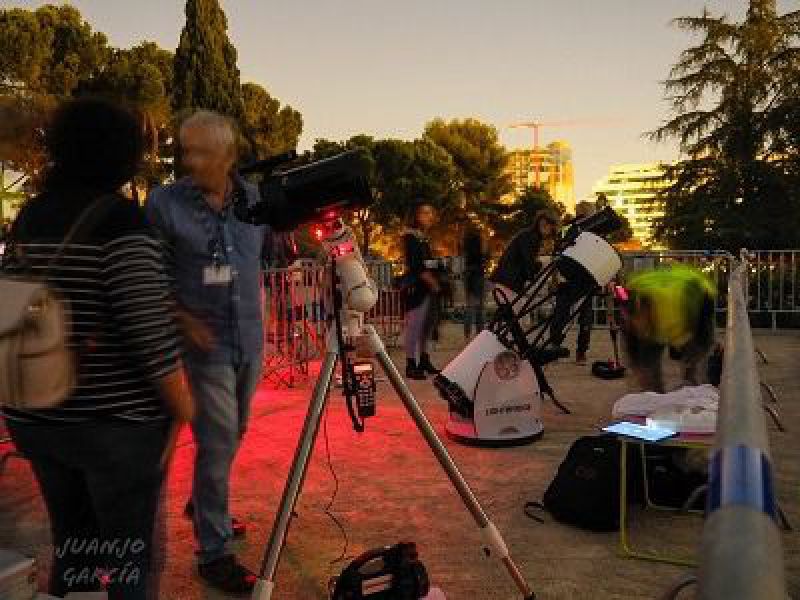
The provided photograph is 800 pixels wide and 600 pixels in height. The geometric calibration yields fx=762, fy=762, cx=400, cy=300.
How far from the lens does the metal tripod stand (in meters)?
2.61

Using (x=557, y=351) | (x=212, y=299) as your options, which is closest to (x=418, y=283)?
(x=557, y=351)

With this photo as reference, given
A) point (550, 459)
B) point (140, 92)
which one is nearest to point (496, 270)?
point (550, 459)

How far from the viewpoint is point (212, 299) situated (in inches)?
128

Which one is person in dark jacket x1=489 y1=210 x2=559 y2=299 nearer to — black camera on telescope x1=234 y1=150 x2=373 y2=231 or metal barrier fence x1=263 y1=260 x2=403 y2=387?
metal barrier fence x1=263 y1=260 x2=403 y2=387

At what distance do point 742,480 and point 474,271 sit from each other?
999 cm

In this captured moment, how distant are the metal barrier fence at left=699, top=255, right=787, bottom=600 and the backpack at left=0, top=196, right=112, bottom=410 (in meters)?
1.38

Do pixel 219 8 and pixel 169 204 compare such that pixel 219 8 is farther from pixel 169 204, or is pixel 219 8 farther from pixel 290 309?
pixel 169 204

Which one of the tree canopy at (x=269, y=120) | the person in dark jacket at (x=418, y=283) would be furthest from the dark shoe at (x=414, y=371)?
the tree canopy at (x=269, y=120)

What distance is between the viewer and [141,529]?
1.97 metres

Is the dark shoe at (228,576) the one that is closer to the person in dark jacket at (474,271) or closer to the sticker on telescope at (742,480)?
the sticker on telescope at (742,480)

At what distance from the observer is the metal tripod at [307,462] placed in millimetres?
2605

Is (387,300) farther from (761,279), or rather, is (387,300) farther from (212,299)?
(212,299)

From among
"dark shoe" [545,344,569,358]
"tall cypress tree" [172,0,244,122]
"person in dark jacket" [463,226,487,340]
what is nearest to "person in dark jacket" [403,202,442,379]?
"dark shoe" [545,344,569,358]

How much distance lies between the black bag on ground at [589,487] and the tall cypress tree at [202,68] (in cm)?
2976
